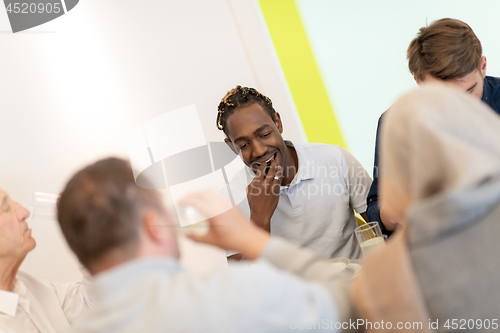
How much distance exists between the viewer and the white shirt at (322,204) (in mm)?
1225

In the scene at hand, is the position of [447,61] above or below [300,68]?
below

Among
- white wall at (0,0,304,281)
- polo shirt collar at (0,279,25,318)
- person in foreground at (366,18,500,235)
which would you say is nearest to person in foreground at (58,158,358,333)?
polo shirt collar at (0,279,25,318)

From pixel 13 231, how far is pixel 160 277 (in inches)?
25.2

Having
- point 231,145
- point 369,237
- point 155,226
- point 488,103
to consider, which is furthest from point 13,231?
point 488,103

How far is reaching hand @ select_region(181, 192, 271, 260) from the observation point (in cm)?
57

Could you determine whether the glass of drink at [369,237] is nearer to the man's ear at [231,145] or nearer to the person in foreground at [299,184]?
the person in foreground at [299,184]

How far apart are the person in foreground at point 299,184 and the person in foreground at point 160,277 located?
68 cm

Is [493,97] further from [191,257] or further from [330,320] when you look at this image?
[191,257]

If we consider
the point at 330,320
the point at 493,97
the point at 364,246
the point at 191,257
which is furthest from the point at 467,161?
the point at 191,257

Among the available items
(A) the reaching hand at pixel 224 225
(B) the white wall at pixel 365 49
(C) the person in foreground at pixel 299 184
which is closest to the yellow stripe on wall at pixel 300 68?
(B) the white wall at pixel 365 49

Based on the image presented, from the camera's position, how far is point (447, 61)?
1.10 meters

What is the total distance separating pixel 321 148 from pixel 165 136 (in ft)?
2.04

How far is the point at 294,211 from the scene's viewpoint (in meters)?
1.27

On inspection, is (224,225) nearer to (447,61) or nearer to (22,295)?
(22,295)
